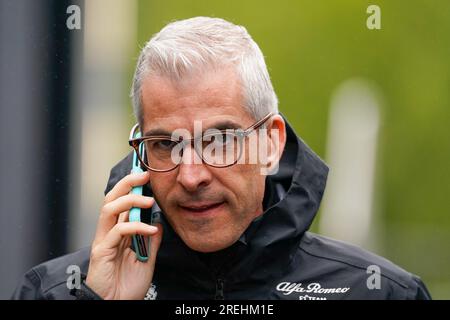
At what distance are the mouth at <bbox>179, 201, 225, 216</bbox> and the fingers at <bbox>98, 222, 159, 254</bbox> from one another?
12cm

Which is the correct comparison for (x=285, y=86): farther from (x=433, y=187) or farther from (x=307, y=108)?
(x=433, y=187)

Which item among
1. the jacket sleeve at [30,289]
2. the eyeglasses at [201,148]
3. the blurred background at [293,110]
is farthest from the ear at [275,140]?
the blurred background at [293,110]

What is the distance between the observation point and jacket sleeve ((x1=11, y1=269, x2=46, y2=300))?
2.90 m

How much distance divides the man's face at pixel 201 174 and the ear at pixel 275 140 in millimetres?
147

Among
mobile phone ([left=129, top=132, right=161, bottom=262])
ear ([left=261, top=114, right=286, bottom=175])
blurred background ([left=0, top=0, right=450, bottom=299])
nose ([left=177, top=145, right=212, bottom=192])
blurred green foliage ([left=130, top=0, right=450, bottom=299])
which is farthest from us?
blurred green foliage ([left=130, top=0, right=450, bottom=299])

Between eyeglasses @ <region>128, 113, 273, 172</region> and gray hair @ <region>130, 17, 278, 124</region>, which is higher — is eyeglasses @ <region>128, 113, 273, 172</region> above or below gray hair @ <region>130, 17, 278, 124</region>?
below

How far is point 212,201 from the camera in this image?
8.75 feet

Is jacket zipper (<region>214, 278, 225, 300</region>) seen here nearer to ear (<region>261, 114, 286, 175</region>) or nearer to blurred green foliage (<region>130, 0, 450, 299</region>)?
ear (<region>261, 114, 286, 175</region>)

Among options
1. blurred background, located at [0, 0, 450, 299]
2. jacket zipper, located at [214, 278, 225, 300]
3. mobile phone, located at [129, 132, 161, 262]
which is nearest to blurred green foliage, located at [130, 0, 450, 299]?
blurred background, located at [0, 0, 450, 299]

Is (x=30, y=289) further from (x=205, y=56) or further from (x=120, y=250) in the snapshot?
(x=205, y=56)

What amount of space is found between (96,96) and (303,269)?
301 cm

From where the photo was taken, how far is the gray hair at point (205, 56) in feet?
8.81

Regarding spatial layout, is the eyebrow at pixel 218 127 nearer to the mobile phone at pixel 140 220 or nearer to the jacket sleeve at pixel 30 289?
the mobile phone at pixel 140 220

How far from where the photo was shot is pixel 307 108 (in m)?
8.30
